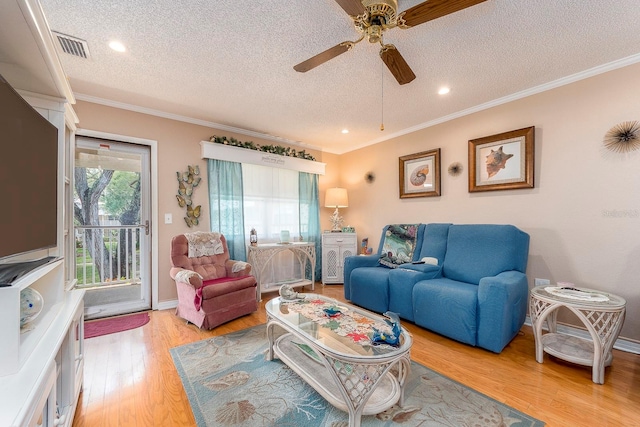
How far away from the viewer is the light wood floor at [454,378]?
152cm

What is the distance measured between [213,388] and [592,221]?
3455mm

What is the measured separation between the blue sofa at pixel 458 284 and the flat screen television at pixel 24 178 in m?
2.80

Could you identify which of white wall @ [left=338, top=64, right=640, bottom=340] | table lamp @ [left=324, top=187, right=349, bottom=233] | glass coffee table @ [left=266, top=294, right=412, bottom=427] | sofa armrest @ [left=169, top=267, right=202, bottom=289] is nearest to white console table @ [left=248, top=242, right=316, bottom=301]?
table lamp @ [left=324, top=187, right=349, bottom=233]

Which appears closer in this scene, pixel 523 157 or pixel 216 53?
pixel 216 53

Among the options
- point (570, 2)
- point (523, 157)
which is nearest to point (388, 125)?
point (523, 157)

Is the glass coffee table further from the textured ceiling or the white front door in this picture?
the white front door

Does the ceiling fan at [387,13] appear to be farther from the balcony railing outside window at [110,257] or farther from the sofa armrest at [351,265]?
the balcony railing outside window at [110,257]

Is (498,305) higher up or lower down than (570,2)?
lower down

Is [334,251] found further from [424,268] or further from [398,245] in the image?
[424,268]

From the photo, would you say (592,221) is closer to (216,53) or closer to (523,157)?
(523,157)

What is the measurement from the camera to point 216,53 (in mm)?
2119

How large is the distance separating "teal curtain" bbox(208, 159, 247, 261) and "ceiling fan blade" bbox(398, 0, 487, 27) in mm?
2843

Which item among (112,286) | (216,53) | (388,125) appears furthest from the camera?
(388,125)

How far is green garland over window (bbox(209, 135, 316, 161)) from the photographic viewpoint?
3.63 metres
